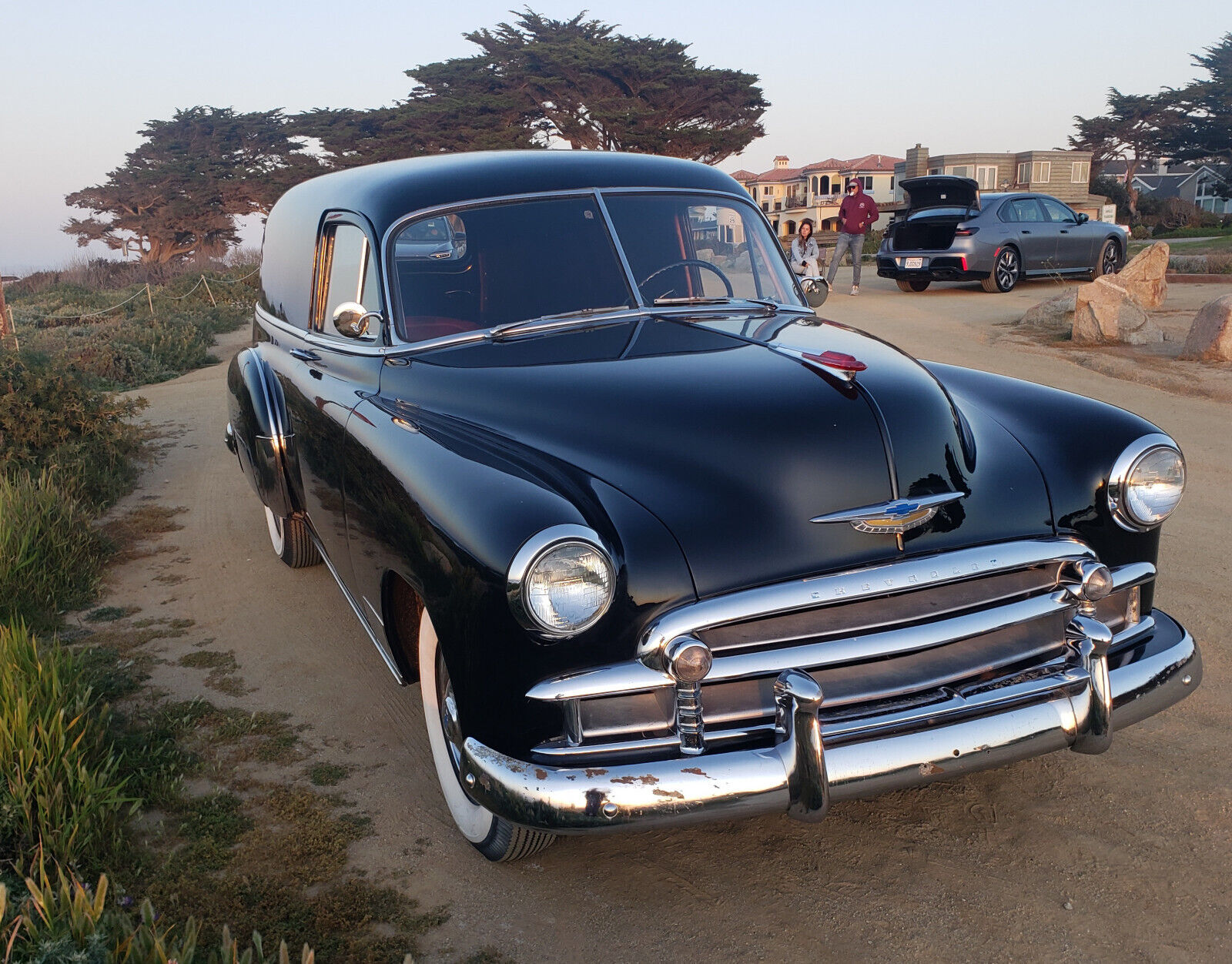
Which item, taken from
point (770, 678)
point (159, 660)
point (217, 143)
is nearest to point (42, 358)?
point (159, 660)

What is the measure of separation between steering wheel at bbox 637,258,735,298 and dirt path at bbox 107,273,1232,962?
5.70 feet

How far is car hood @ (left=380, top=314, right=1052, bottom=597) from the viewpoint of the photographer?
8.31ft

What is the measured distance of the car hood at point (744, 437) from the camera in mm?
2533

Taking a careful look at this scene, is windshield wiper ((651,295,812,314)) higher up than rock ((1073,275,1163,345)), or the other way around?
windshield wiper ((651,295,812,314))

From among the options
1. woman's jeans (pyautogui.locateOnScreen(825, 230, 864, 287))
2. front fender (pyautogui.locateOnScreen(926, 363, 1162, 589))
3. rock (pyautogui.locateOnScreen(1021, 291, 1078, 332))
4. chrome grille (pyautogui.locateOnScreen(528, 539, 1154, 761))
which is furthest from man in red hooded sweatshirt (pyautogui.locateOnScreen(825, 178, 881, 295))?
chrome grille (pyautogui.locateOnScreen(528, 539, 1154, 761))

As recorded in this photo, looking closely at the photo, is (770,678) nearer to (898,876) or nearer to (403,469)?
(898,876)

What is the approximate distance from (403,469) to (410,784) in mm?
1048

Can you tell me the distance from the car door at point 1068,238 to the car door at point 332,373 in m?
14.1

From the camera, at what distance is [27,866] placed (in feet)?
8.68

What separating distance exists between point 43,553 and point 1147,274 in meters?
12.1

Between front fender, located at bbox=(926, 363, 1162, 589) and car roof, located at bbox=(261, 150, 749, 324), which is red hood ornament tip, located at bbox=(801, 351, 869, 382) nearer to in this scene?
front fender, located at bbox=(926, 363, 1162, 589)

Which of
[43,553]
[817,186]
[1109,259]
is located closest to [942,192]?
[1109,259]

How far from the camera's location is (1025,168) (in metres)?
46.1

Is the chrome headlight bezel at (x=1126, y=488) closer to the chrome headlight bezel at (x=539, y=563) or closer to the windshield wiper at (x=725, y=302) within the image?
the windshield wiper at (x=725, y=302)
